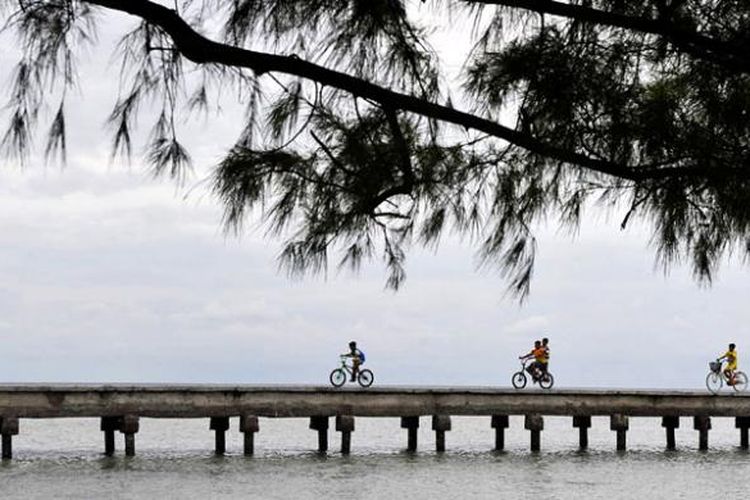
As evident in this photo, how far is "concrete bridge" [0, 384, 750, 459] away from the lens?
957 inches

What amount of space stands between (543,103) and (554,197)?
0.57 m

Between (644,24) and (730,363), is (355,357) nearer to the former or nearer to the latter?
(730,363)

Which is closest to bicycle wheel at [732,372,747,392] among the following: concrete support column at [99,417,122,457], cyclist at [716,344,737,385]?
cyclist at [716,344,737,385]

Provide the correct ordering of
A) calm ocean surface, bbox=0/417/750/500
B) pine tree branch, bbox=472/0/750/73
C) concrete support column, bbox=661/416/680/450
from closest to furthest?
pine tree branch, bbox=472/0/750/73, calm ocean surface, bbox=0/417/750/500, concrete support column, bbox=661/416/680/450

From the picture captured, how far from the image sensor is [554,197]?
582 cm

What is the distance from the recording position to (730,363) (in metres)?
31.7

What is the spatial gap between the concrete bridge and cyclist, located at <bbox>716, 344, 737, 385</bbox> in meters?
1.15

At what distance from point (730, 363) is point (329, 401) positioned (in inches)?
437

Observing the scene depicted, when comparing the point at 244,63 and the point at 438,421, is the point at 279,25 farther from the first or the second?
the point at 438,421

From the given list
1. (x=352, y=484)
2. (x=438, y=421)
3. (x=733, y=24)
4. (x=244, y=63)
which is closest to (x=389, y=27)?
(x=244, y=63)

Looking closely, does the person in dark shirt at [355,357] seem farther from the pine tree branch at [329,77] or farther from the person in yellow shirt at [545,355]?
the pine tree branch at [329,77]

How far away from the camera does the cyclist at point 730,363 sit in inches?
1238

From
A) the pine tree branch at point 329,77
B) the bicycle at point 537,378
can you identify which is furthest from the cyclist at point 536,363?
the pine tree branch at point 329,77

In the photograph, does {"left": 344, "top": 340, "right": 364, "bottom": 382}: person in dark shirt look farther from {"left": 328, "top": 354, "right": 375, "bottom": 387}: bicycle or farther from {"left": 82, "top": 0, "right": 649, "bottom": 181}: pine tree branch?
{"left": 82, "top": 0, "right": 649, "bottom": 181}: pine tree branch
